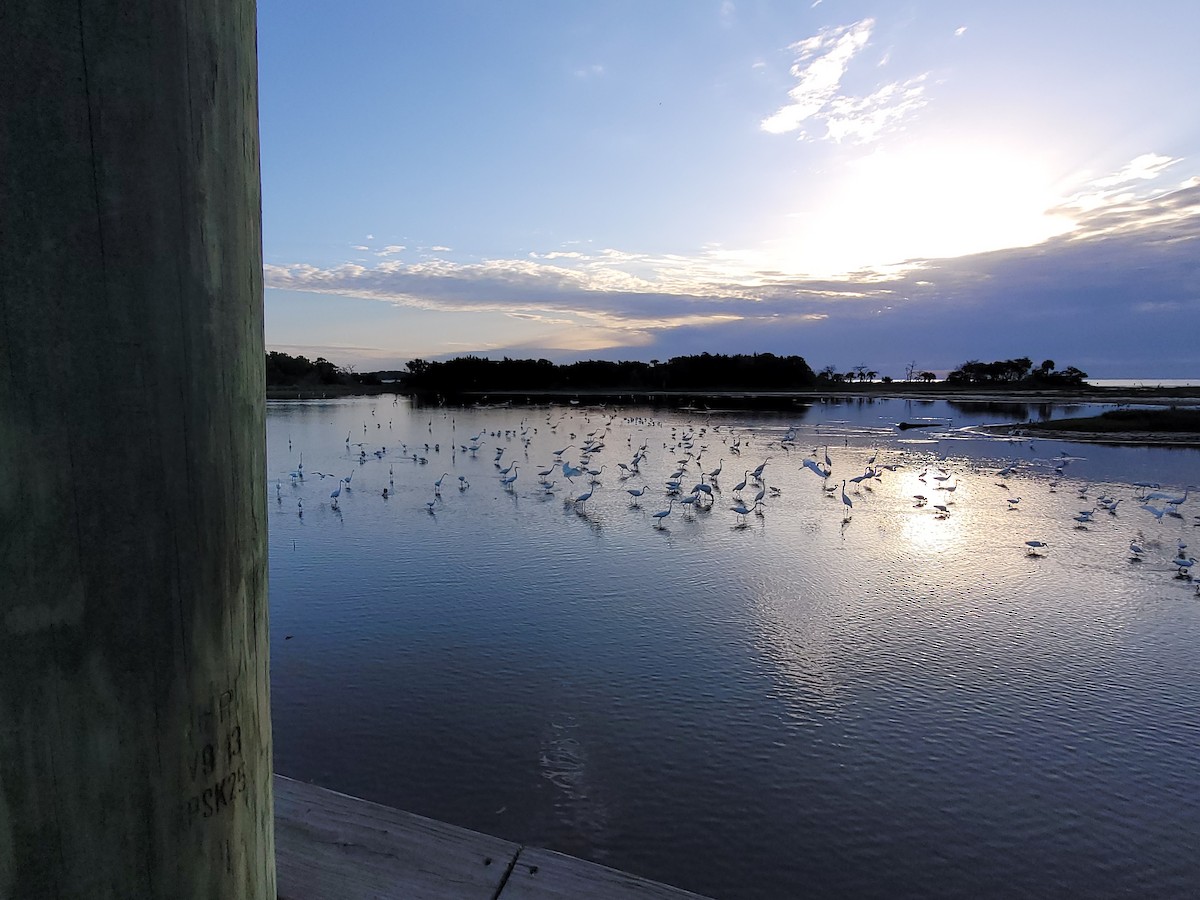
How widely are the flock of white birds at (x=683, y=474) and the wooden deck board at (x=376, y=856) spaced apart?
36.0ft

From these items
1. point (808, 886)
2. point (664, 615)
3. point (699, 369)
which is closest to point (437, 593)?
point (664, 615)

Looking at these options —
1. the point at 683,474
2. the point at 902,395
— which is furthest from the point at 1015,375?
the point at 683,474

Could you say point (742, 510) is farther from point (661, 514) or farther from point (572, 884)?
point (572, 884)

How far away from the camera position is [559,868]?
170cm

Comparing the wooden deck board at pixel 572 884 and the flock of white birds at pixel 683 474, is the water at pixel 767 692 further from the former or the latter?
the wooden deck board at pixel 572 884

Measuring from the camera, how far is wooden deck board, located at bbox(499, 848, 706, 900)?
5.22 feet

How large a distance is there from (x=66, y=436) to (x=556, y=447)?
24866mm

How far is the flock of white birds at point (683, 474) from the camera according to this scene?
14.2 metres

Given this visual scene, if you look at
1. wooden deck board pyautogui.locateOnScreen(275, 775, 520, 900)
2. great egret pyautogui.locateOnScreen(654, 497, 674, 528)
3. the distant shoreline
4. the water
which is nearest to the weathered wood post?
wooden deck board pyautogui.locateOnScreen(275, 775, 520, 900)

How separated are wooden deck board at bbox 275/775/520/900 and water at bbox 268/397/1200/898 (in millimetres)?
2629

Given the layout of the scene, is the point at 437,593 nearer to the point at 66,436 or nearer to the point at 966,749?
the point at 966,749

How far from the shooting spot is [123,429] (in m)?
0.69

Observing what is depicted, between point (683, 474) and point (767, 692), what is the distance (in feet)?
41.2

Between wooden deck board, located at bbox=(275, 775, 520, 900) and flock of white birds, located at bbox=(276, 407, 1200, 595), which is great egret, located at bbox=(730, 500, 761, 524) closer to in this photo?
flock of white birds, located at bbox=(276, 407, 1200, 595)
